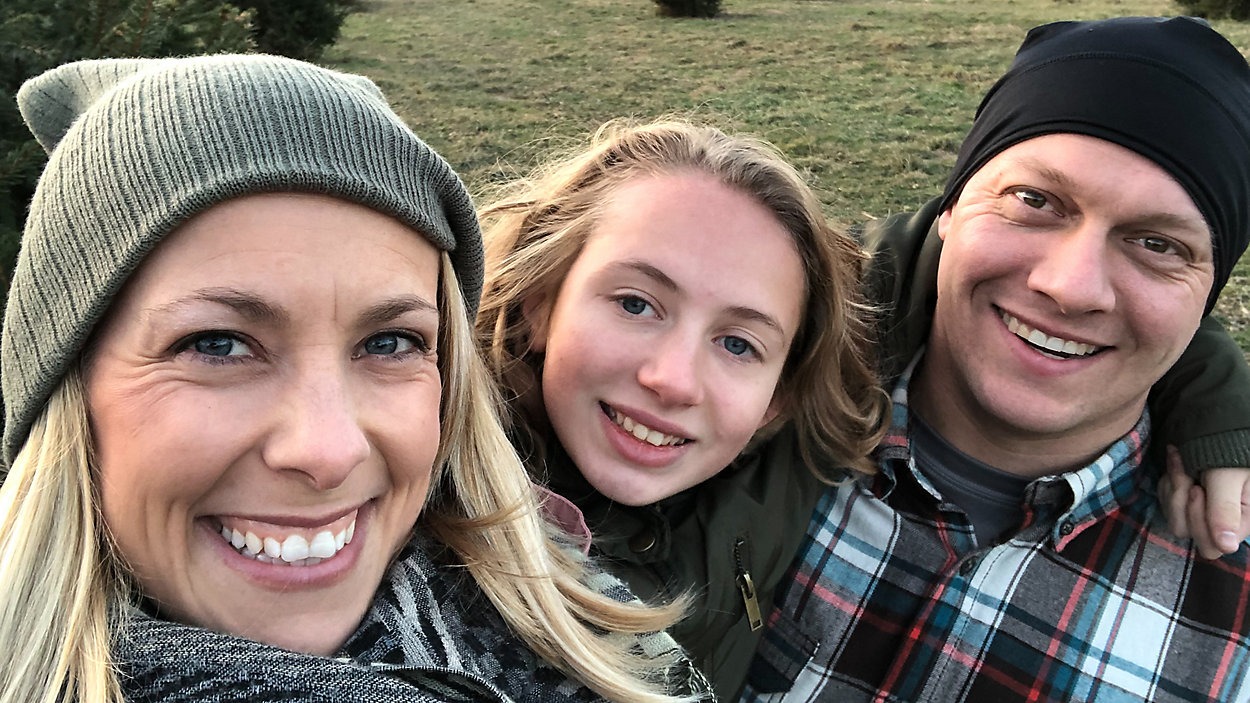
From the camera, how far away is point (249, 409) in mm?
1327

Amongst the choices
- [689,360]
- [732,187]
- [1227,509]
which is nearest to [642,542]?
[689,360]

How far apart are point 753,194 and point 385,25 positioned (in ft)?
48.0

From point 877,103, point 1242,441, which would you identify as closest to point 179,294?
point 1242,441

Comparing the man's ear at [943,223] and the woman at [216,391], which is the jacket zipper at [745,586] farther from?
the man's ear at [943,223]

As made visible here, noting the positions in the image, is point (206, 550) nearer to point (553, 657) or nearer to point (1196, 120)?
point (553, 657)

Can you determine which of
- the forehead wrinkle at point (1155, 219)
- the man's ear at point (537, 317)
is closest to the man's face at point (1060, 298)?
the forehead wrinkle at point (1155, 219)

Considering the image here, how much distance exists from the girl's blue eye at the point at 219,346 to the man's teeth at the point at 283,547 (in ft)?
0.88

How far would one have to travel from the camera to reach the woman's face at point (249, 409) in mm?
1301

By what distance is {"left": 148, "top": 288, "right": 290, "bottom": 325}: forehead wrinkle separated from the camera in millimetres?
1290

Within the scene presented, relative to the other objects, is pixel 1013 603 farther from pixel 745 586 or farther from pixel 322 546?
pixel 322 546

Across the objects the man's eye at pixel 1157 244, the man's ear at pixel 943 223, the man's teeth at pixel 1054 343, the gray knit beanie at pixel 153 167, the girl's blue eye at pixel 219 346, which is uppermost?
the gray knit beanie at pixel 153 167

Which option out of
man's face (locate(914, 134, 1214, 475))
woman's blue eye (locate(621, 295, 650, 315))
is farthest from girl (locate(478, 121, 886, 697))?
man's face (locate(914, 134, 1214, 475))

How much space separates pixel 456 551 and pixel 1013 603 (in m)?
A: 1.45

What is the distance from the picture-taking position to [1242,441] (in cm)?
221
